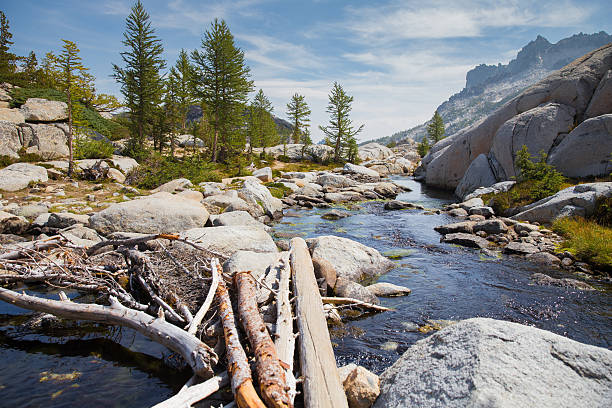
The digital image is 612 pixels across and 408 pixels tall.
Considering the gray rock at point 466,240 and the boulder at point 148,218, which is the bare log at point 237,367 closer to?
the boulder at point 148,218

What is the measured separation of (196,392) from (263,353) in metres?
0.83

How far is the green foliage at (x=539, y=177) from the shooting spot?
1505 cm

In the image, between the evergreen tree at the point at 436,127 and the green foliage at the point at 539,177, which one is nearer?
the green foliage at the point at 539,177

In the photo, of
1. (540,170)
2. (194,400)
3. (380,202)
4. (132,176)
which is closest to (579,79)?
(540,170)

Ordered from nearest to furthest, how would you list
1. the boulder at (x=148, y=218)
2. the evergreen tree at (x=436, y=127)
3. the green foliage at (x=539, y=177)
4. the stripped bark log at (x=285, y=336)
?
1. the stripped bark log at (x=285, y=336)
2. the boulder at (x=148, y=218)
3. the green foliage at (x=539, y=177)
4. the evergreen tree at (x=436, y=127)

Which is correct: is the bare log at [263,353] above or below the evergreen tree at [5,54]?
below

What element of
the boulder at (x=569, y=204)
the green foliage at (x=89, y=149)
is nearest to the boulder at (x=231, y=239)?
the boulder at (x=569, y=204)

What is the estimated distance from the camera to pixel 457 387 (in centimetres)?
286

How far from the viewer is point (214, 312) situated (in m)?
5.10

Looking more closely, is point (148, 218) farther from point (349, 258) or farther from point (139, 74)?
point (139, 74)

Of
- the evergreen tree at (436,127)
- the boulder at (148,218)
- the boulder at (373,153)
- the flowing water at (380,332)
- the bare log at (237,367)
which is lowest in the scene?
the flowing water at (380,332)

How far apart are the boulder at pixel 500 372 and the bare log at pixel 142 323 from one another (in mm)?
2186

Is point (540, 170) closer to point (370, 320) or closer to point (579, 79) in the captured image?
point (579, 79)

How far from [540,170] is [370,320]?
1605 centimetres
